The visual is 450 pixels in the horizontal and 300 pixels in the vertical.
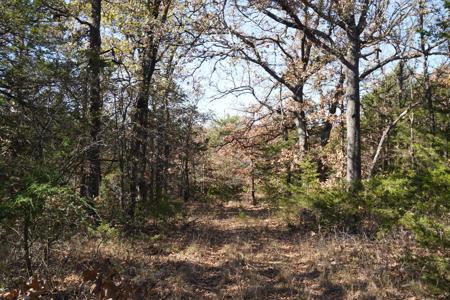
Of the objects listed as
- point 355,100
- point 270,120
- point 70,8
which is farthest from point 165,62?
point 355,100

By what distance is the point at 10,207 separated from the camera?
4109 millimetres

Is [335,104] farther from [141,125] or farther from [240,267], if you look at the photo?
[240,267]

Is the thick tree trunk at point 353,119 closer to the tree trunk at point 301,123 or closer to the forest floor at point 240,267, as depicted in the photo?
the forest floor at point 240,267

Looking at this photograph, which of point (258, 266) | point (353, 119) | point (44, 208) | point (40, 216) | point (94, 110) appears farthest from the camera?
point (353, 119)

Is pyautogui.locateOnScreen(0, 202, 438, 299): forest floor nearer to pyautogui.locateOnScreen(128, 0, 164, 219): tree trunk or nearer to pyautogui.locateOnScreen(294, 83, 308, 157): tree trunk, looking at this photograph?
pyautogui.locateOnScreen(128, 0, 164, 219): tree trunk

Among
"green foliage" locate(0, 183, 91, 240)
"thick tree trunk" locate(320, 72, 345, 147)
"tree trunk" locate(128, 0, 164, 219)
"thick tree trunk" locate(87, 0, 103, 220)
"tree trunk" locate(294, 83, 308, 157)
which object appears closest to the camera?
"green foliage" locate(0, 183, 91, 240)

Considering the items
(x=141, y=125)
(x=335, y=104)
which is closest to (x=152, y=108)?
(x=141, y=125)

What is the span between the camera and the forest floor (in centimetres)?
589

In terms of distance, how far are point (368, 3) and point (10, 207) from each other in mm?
9361

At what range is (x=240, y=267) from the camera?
24.5 ft

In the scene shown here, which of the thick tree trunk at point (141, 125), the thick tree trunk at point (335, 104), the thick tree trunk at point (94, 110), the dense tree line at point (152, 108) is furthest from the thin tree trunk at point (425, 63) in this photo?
the thick tree trunk at point (94, 110)

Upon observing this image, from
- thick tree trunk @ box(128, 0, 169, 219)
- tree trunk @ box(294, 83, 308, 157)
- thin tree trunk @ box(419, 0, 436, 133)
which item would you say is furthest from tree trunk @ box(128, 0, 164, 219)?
thin tree trunk @ box(419, 0, 436, 133)

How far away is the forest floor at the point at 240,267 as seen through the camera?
19.3 feet

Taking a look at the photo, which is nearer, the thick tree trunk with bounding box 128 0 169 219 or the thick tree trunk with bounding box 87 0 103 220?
the thick tree trunk with bounding box 87 0 103 220
